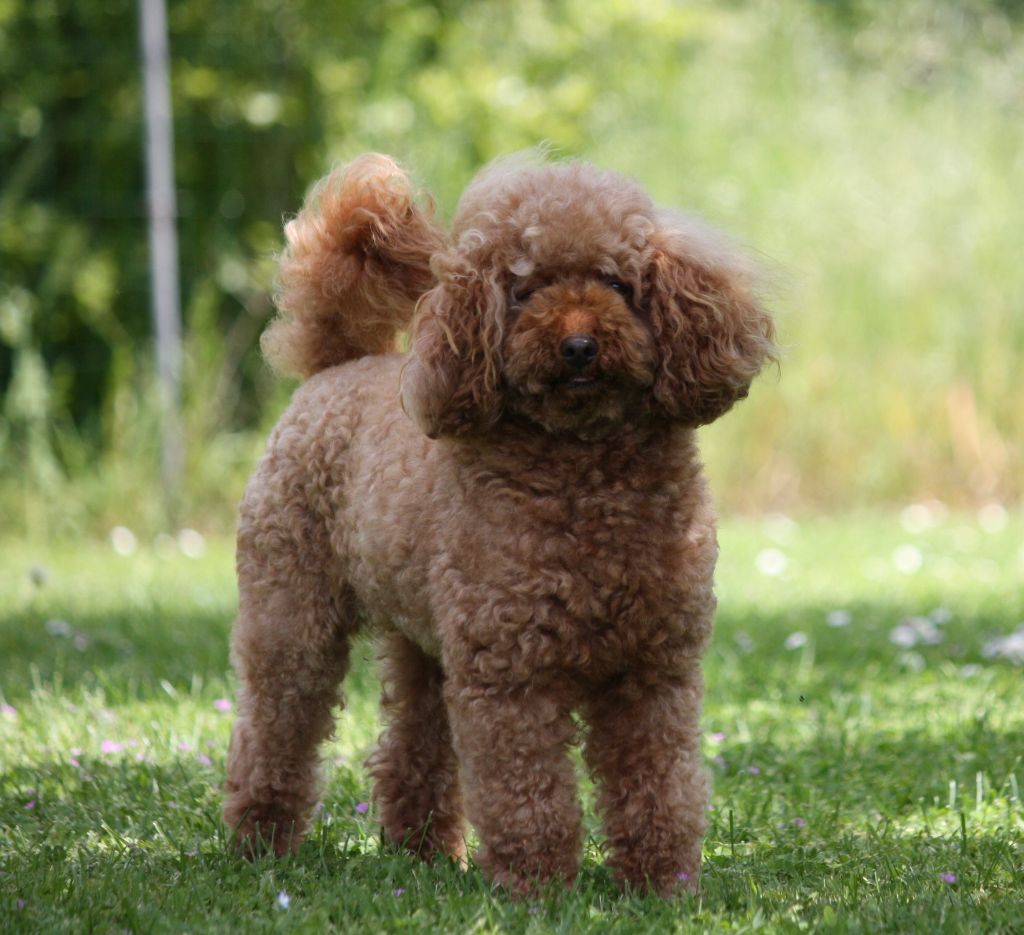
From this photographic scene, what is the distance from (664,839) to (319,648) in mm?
953

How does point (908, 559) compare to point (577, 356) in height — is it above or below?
above

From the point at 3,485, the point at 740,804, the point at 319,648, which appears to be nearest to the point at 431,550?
the point at 319,648

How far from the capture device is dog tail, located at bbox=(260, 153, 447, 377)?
12.0 feet

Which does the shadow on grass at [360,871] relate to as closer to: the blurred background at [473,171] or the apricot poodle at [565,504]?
the apricot poodle at [565,504]

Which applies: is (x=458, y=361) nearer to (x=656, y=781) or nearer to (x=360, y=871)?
(x=656, y=781)

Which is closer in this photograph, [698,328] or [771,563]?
[698,328]

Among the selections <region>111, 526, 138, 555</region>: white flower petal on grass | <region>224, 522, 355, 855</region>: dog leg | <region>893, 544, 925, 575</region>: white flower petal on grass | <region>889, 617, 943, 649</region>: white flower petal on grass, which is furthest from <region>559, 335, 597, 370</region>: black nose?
<region>111, 526, 138, 555</region>: white flower petal on grass

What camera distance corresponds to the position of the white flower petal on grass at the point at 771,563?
7.23 metres

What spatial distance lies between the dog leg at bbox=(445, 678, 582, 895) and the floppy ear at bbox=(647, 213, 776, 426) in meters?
0.64

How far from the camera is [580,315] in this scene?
2.96 m

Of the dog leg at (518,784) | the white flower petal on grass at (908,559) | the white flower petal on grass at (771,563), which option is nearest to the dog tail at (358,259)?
the dog leg at (518,784)

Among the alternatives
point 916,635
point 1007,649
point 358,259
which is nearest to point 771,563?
point 916,635

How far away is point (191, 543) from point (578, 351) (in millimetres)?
6139

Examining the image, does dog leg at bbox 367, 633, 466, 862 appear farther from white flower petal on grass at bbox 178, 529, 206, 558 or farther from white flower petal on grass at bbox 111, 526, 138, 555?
white flower petal on grass at bbox 111, 526, 138, 555
